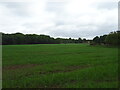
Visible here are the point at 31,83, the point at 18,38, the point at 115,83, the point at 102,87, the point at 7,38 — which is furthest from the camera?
the point at 18,38

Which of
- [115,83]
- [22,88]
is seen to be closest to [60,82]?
[22,88]

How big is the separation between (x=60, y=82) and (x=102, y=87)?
6.50 ft

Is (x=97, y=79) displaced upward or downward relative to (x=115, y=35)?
downward

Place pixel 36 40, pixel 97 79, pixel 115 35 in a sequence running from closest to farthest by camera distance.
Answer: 1. pixel 97 79
2. pixel 115 35
3. pixel 36 40

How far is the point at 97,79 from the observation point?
7445mm

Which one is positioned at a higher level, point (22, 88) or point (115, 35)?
point (115, 35)

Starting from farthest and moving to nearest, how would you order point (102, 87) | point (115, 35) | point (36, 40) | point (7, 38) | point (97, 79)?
point (36, 40)
point (7, 38)
point (115, 35)
point (97, 79)
point (102, 87)

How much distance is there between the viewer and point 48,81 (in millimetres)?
7230

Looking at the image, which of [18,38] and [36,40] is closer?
[18,38]

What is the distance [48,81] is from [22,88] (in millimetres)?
1384

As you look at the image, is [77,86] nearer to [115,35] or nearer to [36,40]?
[115,35]

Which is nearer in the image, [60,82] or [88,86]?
[88,86]

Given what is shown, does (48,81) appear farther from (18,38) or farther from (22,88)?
(18,38)

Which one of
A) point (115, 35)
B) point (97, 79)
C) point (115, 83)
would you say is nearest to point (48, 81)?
point (97, 79)
